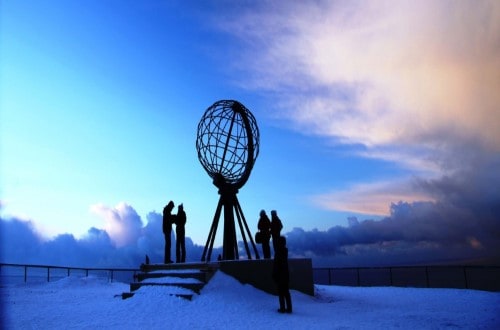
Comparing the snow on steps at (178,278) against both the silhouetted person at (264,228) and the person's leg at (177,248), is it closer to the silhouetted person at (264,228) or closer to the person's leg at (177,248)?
the person's leg at (177,248)

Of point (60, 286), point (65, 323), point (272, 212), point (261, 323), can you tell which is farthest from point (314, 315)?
point (60, 286)

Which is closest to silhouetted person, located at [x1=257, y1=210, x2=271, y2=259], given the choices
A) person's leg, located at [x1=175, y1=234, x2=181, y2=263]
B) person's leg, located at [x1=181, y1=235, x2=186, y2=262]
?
person's leg, located at [x1=181, y1=235, x2=186, y2=262]

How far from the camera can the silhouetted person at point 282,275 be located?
35.0 feet

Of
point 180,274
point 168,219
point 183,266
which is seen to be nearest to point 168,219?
point 168,219

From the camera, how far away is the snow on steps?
12.2m

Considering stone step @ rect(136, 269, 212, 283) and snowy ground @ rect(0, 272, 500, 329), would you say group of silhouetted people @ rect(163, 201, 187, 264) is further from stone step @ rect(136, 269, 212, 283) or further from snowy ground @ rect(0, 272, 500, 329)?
snowy ground @ rect(0, 272, 500, 329)

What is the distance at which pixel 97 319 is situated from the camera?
9.45m

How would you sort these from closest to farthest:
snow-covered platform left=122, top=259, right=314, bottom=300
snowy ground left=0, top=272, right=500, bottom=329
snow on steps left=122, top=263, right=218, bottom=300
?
snowy ground left=0, top=272, right=500, bottom=329, snow on steps left=122, top=263, right=218, bottom=300, snow-covered platform left=122, top=259, right=314, bottom=300

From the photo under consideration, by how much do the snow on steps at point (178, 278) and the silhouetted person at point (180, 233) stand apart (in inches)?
52.0

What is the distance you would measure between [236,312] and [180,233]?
6.30 metres

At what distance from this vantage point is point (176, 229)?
16250 mm

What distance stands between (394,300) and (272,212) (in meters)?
5.48

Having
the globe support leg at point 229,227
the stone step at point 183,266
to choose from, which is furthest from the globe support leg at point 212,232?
the stone step at point 183,266

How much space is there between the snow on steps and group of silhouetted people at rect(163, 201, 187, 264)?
1.24 m
